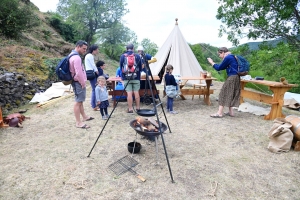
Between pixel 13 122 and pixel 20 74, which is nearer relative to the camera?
pixel 13 122

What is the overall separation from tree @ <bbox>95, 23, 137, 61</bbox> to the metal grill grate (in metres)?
16.3

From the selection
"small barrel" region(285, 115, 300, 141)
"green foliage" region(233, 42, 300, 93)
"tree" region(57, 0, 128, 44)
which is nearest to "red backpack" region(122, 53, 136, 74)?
"small barrel" region(285, 115, 300, 141)

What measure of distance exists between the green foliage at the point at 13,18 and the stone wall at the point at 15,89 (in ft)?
14.9

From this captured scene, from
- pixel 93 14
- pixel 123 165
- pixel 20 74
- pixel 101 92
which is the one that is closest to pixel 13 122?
pixel 101 92

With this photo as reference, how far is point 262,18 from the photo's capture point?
6316 millimetres

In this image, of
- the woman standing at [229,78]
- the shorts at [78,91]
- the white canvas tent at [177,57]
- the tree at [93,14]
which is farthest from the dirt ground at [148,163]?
the tree at [93,14]

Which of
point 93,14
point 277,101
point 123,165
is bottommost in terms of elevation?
point 123,165

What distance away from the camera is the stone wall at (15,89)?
5.14 metres

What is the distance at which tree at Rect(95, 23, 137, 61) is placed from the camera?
56.9 ft

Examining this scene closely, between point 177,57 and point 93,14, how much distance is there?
11.8 meters

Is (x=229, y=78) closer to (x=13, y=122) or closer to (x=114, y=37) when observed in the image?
(x=13, y=122)

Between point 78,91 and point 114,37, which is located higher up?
point 114,37

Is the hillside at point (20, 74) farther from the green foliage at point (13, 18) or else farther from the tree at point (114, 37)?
the tree at point (114, 37)

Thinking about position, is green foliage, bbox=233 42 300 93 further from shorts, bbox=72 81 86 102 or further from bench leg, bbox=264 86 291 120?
shorts, bbox=72 81 86 102
